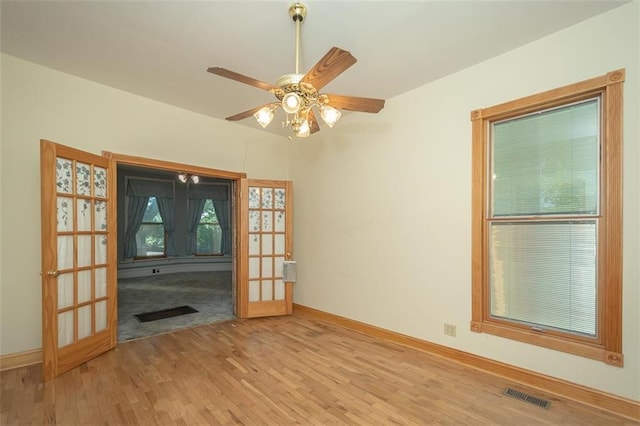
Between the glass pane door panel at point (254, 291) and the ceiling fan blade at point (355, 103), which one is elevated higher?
the ceiling fan blade at point (355, 103)

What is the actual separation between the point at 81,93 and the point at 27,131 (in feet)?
2.17

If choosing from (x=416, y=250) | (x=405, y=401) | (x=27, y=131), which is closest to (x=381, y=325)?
(x=416, y=250)

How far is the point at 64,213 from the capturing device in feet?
9.35

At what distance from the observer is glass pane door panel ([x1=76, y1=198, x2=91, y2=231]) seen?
2.99 m

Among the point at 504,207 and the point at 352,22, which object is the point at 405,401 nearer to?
the point at 504,207

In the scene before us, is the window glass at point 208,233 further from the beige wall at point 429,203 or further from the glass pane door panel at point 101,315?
the glass pane door panel at point 101,315

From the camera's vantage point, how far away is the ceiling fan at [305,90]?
1.64 meters

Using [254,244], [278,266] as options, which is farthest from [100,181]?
[278,266]

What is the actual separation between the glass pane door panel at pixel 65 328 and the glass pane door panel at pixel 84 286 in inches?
7.0

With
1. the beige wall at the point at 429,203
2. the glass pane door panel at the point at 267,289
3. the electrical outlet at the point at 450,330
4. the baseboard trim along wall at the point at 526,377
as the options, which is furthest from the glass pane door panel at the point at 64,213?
the electrical outlet at the point at 450,330

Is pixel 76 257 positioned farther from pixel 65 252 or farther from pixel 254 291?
pixel 254 291

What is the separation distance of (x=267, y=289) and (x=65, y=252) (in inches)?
101

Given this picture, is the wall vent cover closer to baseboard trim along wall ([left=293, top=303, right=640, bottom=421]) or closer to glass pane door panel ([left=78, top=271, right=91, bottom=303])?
baseboard trim along wall ([left=293, top=303, right=640, bottom=421])

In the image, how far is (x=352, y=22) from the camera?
2240mm
